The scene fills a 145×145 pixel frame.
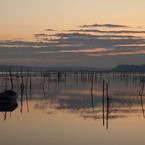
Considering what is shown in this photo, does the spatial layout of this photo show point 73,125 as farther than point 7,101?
No

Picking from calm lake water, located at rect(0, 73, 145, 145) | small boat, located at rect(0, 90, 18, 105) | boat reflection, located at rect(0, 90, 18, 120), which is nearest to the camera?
calm lake water, located at rect(0, 73, 145, 145)

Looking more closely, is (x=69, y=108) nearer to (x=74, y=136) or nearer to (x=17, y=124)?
(x=17, y=124)

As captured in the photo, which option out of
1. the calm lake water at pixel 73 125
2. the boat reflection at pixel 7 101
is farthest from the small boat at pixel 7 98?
the calm lake water at pixel 73 125

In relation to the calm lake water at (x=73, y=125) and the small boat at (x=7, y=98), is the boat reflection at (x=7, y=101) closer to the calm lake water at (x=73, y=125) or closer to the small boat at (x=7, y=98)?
Result: the small boat at (x=7, y=98)

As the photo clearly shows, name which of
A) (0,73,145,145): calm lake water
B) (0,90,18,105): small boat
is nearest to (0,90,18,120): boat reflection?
(0,90,18,105): small boat

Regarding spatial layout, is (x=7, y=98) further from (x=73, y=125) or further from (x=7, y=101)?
(x=73, y=125)

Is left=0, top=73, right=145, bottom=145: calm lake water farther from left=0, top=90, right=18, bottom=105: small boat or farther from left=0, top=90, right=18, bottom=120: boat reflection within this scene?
left=0, top=90, right=18, bottom=105: small boat

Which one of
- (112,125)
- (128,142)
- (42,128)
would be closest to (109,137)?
(128,142)

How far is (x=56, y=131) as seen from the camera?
11.9 metres

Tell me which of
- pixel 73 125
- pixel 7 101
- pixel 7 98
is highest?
pixel 7 98

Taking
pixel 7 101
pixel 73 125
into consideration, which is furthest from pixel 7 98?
pixel 73 125

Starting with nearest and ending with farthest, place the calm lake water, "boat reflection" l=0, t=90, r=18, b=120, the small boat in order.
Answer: the calm lake water < "boat reflection" l=0, t=90, r=18, b=120 < the small boat

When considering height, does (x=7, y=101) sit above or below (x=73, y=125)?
above

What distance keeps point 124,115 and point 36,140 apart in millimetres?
5754
